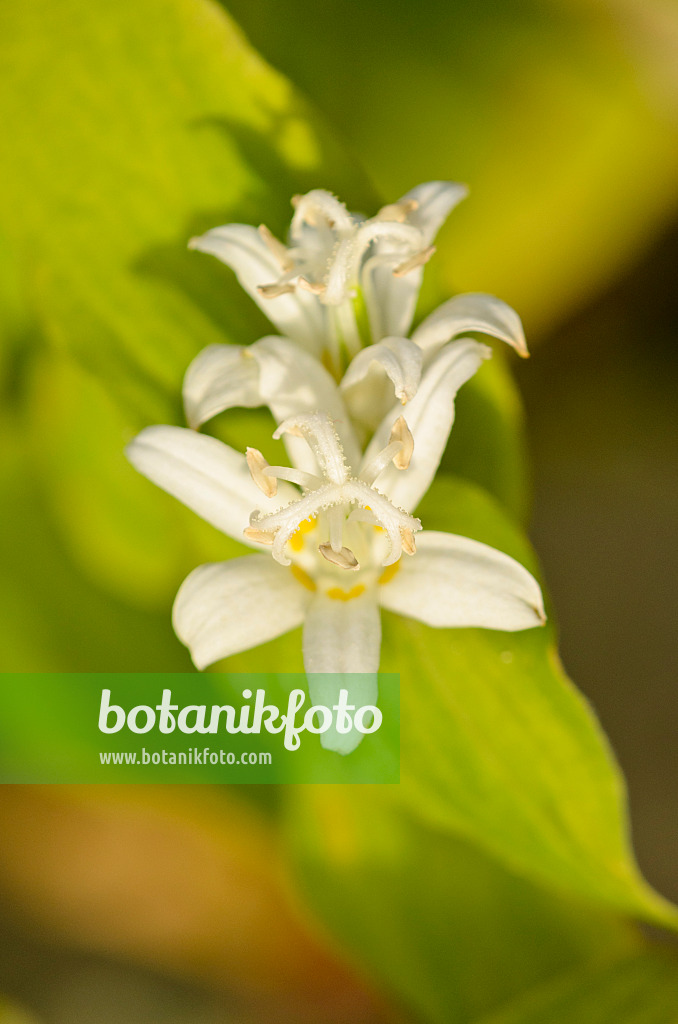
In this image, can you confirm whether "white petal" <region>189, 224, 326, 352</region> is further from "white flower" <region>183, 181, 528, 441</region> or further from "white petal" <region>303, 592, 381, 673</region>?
"white petal" <region>303, 592, 381, 673</region>

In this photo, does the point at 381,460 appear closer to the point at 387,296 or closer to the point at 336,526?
the point at 336,526

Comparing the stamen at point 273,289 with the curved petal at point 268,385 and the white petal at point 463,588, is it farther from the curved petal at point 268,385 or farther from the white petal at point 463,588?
the white petal at point 463,588

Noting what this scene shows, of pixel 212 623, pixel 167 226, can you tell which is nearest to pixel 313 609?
pixel 212 623

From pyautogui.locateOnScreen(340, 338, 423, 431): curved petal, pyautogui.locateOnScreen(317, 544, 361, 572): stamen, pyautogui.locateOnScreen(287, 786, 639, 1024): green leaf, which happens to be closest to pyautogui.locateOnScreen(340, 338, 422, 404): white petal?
pyautogui.locateOnScreen(340, 338, 423, 431): curved petal

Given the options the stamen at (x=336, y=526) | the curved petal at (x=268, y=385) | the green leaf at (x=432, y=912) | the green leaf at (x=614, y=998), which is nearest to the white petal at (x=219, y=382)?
the curved petal at (x=268, y=385)

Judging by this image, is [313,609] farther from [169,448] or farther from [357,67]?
[357,67]

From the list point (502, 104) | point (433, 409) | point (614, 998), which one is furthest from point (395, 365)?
point (502, 104)
